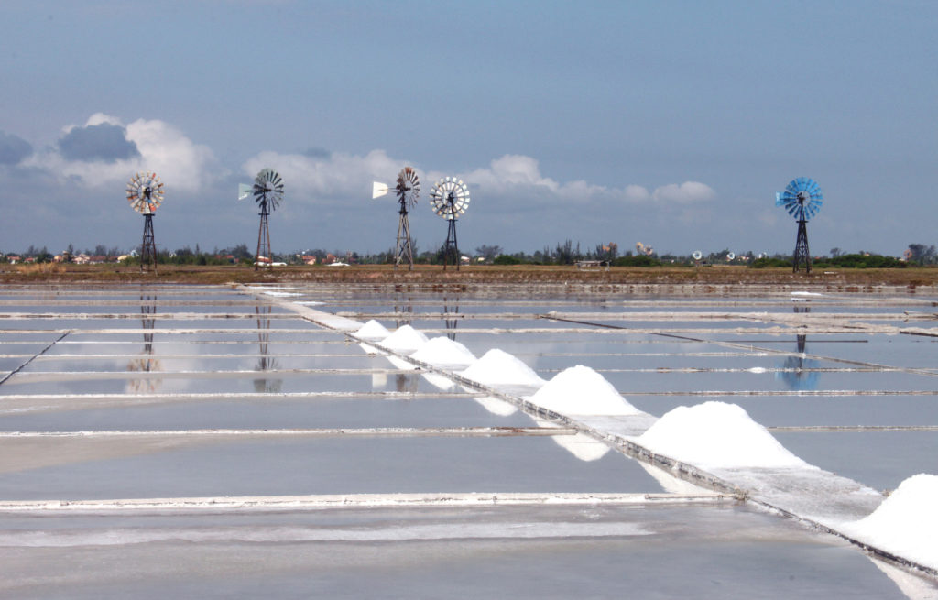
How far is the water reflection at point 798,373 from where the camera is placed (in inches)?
483

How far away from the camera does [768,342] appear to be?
1848cm

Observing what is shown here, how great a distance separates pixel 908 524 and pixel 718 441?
218cm

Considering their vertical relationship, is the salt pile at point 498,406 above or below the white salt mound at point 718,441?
below

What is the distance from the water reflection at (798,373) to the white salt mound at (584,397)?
10.6ft

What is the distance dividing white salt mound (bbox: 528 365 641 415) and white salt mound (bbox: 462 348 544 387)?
57.1 inches

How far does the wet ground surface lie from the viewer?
16.0 feet

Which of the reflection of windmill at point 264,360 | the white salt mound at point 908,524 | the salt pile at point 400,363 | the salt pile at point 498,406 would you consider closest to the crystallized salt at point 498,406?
the salt pile at point 498,406

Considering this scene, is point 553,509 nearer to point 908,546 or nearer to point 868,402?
point 908,546

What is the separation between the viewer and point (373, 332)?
59.8ft

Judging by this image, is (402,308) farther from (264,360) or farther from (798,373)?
(798,373)

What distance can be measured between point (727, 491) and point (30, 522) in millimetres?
4073

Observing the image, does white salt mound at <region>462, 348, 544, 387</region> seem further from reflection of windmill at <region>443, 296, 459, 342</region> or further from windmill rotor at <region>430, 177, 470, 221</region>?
windmill rotor at <region>430, 177, 470, 221</region>

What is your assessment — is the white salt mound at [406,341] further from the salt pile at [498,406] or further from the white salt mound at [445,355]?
the salt pile at [498,406]

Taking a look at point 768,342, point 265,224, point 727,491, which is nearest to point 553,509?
point 727,491
